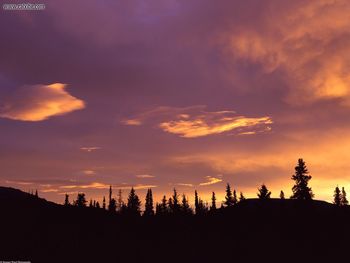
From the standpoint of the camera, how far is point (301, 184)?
91.0 meters

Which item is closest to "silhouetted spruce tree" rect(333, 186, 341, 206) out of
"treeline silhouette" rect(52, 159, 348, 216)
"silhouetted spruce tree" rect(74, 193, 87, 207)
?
"treeline silhouette" rect(52, 159, 348, 216)

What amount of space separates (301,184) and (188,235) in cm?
2909

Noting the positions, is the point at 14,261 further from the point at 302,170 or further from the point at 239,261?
the point at 302,170

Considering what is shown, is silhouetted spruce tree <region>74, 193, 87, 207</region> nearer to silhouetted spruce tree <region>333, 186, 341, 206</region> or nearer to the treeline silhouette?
the treeline silhouette

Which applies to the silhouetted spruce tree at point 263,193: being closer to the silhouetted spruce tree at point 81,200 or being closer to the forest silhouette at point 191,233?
the forest silhouette at point 191,233

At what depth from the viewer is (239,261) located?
225ft

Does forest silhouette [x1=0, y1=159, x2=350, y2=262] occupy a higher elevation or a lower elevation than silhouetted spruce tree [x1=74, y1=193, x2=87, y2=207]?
lower

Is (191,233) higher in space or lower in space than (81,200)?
lower

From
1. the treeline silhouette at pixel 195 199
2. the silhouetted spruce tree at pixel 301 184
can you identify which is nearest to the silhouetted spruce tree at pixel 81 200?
the treeline silhouette at pixel 195 199

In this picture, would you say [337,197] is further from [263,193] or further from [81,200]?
[81,200]

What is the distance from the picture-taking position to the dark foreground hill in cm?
7231

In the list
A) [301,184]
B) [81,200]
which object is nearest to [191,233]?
[301,184]

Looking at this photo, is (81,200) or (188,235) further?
(81,200)

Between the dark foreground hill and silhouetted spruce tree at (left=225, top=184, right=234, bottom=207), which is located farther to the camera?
silhouetted spruce tree at (left=225, top=184, right=234, bottom=207)
